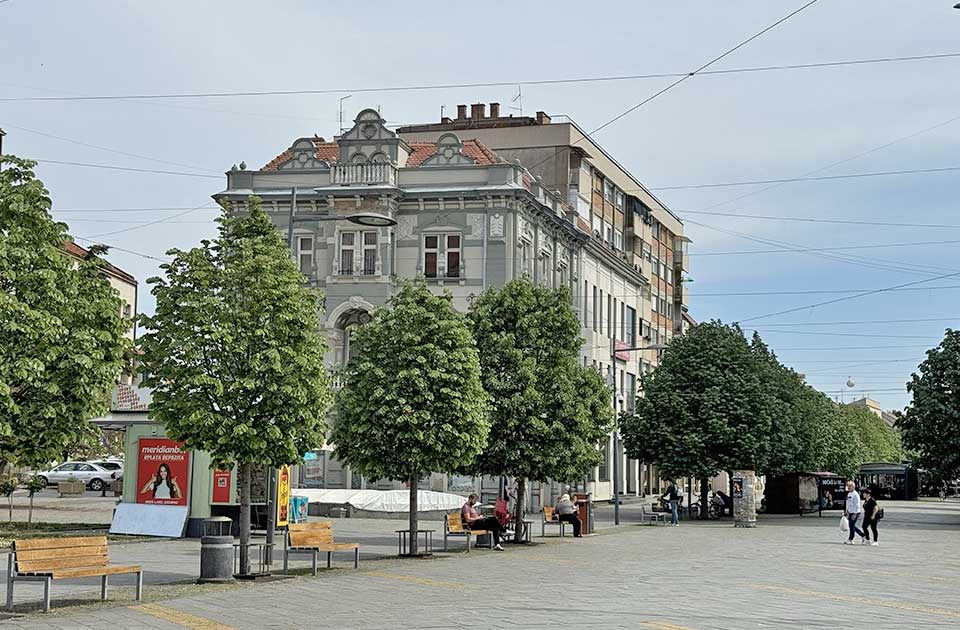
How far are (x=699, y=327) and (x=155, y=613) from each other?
41.9 m

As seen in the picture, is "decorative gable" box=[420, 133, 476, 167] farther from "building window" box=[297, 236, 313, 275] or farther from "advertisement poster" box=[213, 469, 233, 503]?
"advertisement poster" box=[213, 469, 233, 503]

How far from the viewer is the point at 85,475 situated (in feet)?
220

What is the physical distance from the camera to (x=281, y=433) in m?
20.7

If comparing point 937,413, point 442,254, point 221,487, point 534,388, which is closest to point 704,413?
point 937,413

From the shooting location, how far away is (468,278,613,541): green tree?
33.1 meters

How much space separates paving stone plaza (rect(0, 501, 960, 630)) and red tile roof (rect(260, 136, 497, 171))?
25.9 meters

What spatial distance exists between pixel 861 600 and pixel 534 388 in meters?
15.3

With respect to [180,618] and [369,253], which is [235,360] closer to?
[180,618]

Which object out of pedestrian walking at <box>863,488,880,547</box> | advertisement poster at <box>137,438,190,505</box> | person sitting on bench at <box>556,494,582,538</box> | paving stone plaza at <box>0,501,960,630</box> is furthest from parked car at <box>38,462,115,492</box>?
pedestrian walking at <box>863,488,880,547</box>

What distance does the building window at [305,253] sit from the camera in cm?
5447

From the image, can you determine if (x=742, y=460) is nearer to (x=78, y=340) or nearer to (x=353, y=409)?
(x=353, y=409)

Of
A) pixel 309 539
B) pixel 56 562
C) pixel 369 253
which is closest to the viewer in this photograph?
pixel 56 562

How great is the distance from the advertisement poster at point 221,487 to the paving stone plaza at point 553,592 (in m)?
2.61

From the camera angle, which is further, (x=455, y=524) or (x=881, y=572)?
(x=455, y=524)
